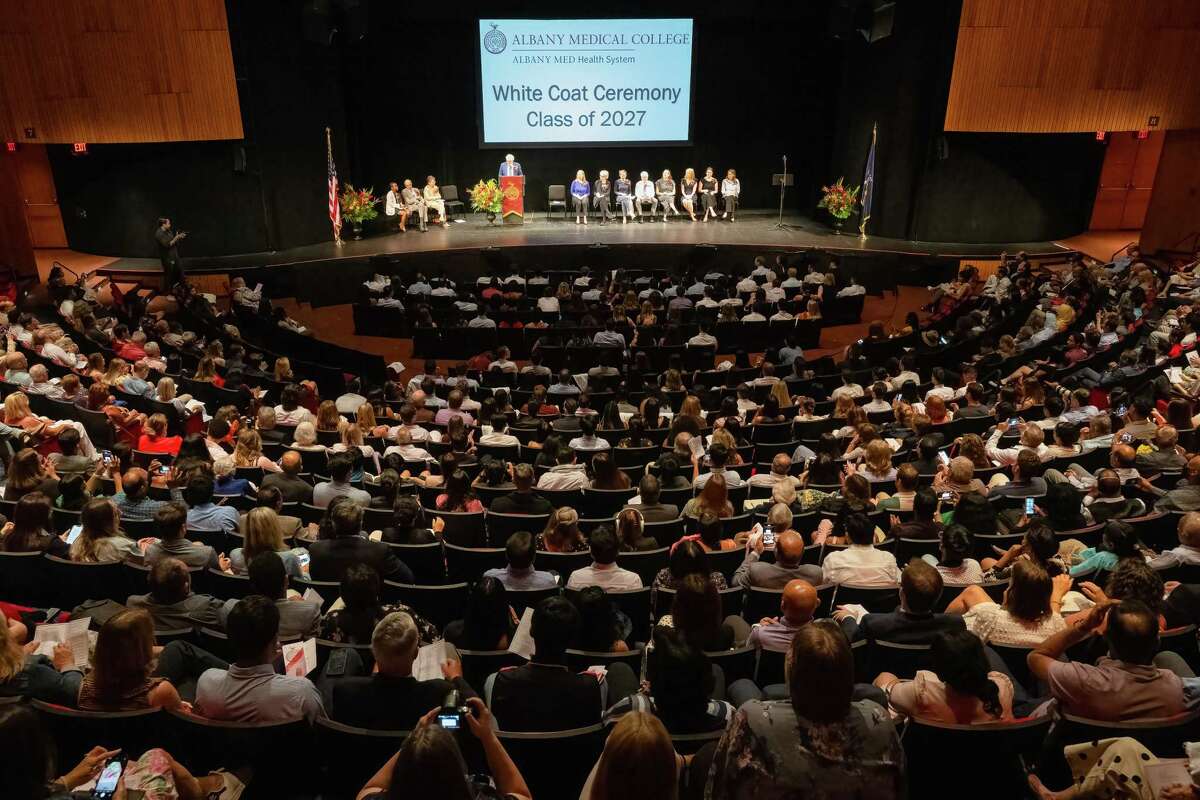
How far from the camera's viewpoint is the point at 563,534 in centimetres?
497

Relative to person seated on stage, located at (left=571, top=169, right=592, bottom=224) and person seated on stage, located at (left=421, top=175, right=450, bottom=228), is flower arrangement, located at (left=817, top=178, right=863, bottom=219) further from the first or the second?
person seated on stage, located at (left=421, top=175, right=450, bottom=228)

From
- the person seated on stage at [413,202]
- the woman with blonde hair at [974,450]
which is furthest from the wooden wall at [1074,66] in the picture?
the woman with blonde hair at [974,450]

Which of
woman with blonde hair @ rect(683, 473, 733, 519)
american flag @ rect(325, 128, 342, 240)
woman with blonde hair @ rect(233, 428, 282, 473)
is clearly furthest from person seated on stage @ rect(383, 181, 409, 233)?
woman with blonde hair @ rect(683, 473, 733, 519)

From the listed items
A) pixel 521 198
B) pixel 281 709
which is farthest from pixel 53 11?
pixel 281 709

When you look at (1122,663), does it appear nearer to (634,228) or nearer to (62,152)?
(634,228)

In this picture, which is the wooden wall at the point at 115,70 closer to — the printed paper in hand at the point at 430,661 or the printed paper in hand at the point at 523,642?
the printed paper in hand at the point at 523,642

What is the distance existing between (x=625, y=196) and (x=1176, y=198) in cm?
1061

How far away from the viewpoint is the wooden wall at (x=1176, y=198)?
1630 cm

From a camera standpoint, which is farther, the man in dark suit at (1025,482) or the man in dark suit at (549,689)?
the man in dark suit at (1025,482)

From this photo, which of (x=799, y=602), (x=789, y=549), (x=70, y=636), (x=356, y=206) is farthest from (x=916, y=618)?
(x=356, y=206)

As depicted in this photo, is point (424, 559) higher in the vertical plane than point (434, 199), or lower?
lower

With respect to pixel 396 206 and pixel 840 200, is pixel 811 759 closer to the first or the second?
pixel 840 200

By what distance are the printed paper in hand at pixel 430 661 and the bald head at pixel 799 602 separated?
140 cm

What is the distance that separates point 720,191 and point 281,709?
700 inches
